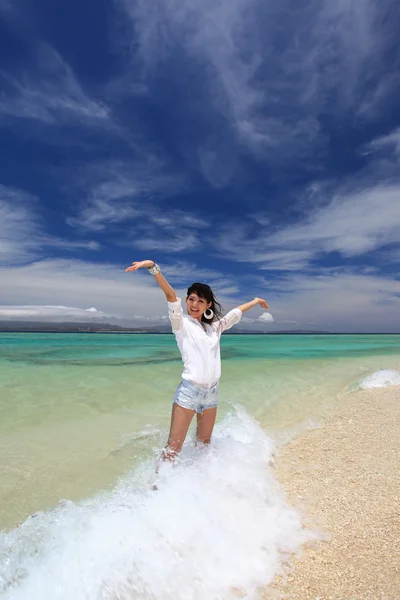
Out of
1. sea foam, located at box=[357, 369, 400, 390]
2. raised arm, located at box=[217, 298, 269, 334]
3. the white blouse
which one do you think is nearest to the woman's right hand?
the white blouse

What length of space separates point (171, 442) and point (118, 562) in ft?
4.51

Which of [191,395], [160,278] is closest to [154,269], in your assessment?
[160,278]

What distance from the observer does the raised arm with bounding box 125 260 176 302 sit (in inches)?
137

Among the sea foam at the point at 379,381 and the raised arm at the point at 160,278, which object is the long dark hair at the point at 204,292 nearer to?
the raised arm at the point at 160,278

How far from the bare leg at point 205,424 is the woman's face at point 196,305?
1053mm

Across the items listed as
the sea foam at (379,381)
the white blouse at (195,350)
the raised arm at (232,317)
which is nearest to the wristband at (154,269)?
the white blouse at (195,350)

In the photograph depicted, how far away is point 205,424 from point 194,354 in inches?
37.5

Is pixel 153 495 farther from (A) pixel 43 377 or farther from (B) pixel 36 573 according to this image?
(A) pixel 43 377

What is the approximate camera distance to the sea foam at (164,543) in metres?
2.50

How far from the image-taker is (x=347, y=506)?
3.70m

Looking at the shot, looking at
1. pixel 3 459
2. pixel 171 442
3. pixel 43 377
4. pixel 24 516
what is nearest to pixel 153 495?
pixel 171 442

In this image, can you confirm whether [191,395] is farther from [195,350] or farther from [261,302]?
[261,302]

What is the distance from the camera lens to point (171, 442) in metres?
3.94

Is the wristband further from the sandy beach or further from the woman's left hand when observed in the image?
the sandy beach
